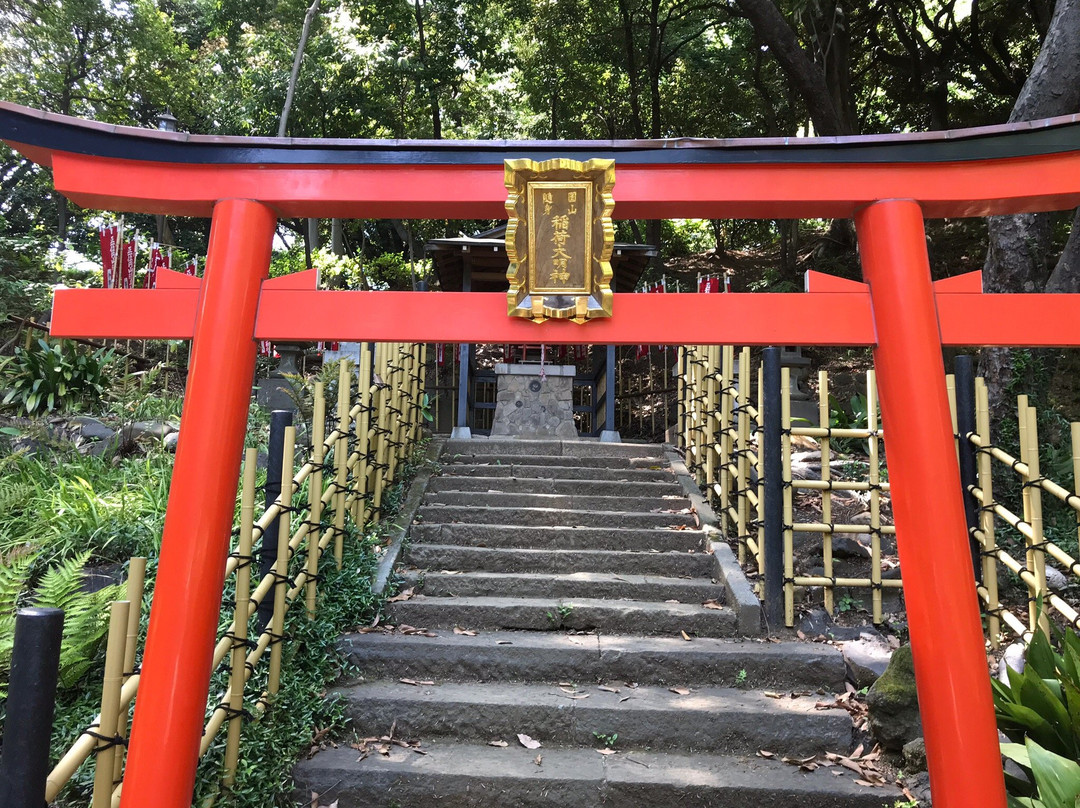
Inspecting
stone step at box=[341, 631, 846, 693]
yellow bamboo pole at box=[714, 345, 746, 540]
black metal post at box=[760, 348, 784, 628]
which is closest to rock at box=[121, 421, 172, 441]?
stone step at box=[341, 631, 846, 693]

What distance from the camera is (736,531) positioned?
567cm

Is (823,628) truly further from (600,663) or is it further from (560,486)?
(560,486)

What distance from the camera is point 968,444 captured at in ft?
15.1

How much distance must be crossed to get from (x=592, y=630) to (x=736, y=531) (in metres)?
1.69

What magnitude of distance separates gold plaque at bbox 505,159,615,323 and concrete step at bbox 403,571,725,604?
251cm

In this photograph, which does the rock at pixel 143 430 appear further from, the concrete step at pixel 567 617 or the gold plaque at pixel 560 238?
the gold plaque at pixel 560 238

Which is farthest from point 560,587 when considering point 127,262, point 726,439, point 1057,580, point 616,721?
point 127,262

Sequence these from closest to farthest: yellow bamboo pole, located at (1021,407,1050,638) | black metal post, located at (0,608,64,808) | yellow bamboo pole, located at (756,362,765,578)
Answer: black metal post, located at (0,608,64,808) < yellow bamboo pole, located at (1021,407,1050,638) < yellow bamboo pole, located at (756,362,765,578)

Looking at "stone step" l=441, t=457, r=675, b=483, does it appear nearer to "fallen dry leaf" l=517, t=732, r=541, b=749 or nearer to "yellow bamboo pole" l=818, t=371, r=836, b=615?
"yellow bamboo pole" l=818, t=371, r=836, b=615

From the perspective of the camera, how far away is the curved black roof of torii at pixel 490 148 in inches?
119

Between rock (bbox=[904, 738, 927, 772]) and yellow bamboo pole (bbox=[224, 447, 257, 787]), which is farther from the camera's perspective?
rock (bbox=[904, 738, 927, 772])

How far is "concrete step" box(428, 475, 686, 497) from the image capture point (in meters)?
6.67

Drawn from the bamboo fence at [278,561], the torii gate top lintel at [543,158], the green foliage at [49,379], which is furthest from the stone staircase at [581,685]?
the green foliage at [49,379]

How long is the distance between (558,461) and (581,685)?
3.42 metres
